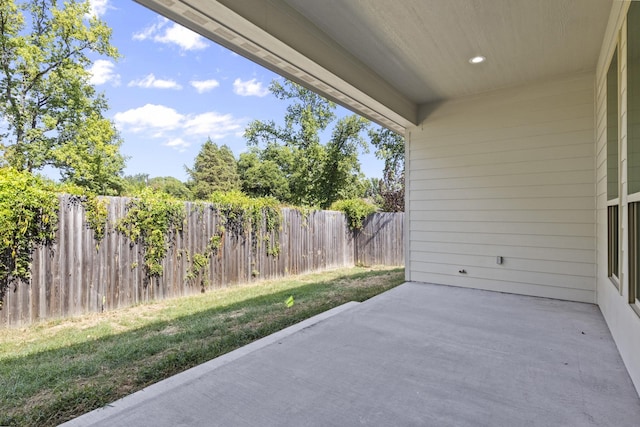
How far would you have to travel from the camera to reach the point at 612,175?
2.66m

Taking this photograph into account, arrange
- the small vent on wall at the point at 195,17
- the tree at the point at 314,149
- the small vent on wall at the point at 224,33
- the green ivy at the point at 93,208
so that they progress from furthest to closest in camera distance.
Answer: the tree at the point at 314,149
the green ivy at the point at 93,208
the small vent on wall at the point at 224,33
the small vent on wall at the point at 195,17

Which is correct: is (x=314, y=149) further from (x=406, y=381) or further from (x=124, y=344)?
(x=406, y=381)

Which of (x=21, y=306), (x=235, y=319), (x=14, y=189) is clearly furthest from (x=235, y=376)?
(x=14, y=189)

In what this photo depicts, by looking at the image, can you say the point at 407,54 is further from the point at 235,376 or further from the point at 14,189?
the point at 14,189

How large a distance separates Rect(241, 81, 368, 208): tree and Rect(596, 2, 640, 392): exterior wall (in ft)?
34.2

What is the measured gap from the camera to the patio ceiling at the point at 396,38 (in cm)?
235

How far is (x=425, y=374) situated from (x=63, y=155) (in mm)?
11876

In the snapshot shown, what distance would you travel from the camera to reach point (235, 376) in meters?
1.99

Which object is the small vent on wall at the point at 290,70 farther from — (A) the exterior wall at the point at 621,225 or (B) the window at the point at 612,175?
(B) the window at the point at 612,175

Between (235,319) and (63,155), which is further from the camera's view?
(63,155)

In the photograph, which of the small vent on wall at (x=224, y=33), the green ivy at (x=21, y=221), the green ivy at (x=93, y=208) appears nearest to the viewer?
the small vent on wall at (x=224, y=33)

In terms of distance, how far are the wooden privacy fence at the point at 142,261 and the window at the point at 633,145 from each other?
5.10 meters

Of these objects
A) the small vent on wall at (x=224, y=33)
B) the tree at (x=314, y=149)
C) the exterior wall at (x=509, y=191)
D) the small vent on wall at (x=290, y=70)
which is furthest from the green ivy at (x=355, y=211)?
the small vent on wall at (x=224, y=33)

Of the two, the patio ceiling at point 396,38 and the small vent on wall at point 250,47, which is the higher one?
the patio ceiling at point 396,38
